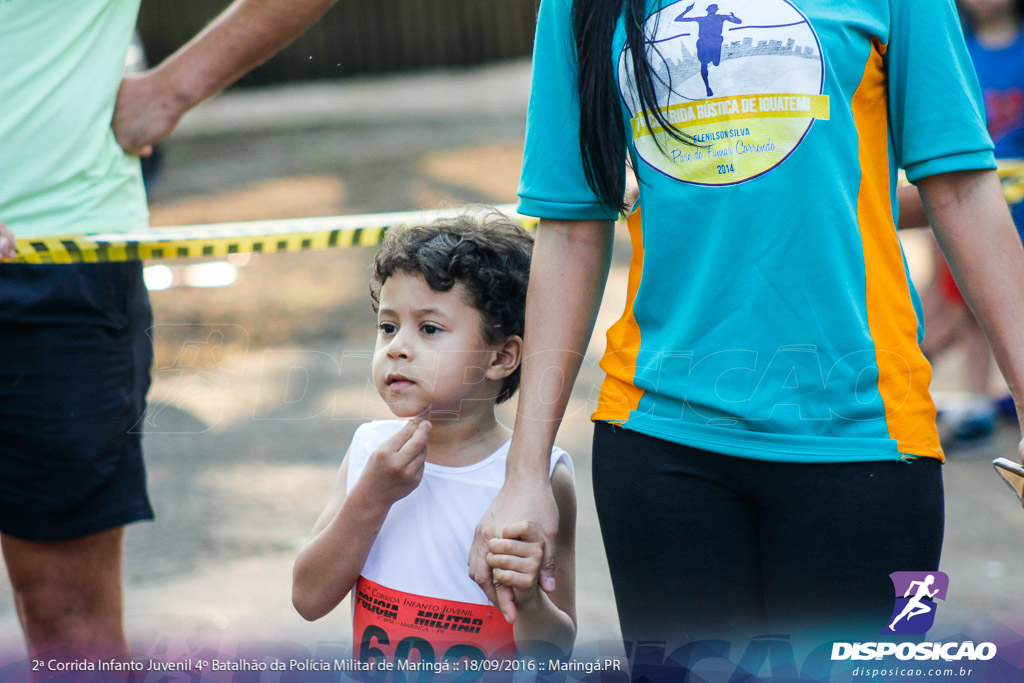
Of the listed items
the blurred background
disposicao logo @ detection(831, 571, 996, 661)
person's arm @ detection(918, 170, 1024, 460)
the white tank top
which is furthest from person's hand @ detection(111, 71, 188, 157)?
disposicao logo @ detection(831, 571, 996, 661)

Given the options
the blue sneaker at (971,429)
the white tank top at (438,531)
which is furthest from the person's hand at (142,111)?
the blue sneaker at (971,429)

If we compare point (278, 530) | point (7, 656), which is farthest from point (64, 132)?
point (278, 530)

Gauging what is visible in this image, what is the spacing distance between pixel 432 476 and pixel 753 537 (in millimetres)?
590

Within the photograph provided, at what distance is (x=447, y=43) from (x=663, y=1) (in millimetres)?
13516

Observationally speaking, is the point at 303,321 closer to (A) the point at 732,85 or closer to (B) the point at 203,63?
(B) the point at 203,63

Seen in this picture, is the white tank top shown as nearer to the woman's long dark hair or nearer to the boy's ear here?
the boy's ear

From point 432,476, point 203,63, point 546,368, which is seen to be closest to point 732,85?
point 546,368

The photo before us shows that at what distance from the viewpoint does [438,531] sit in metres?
1.77

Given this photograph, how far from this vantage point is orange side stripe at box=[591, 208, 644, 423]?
1507 millimetres

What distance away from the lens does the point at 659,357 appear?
146 cm

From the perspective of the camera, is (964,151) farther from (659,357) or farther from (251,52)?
(251,52)

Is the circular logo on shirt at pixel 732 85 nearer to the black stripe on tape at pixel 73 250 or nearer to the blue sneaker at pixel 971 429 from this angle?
the black stripe on tape at pixel 73 250

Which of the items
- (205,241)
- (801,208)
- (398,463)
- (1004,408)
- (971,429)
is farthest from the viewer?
(1004,408)

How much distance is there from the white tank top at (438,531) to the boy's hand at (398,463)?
0.08m
